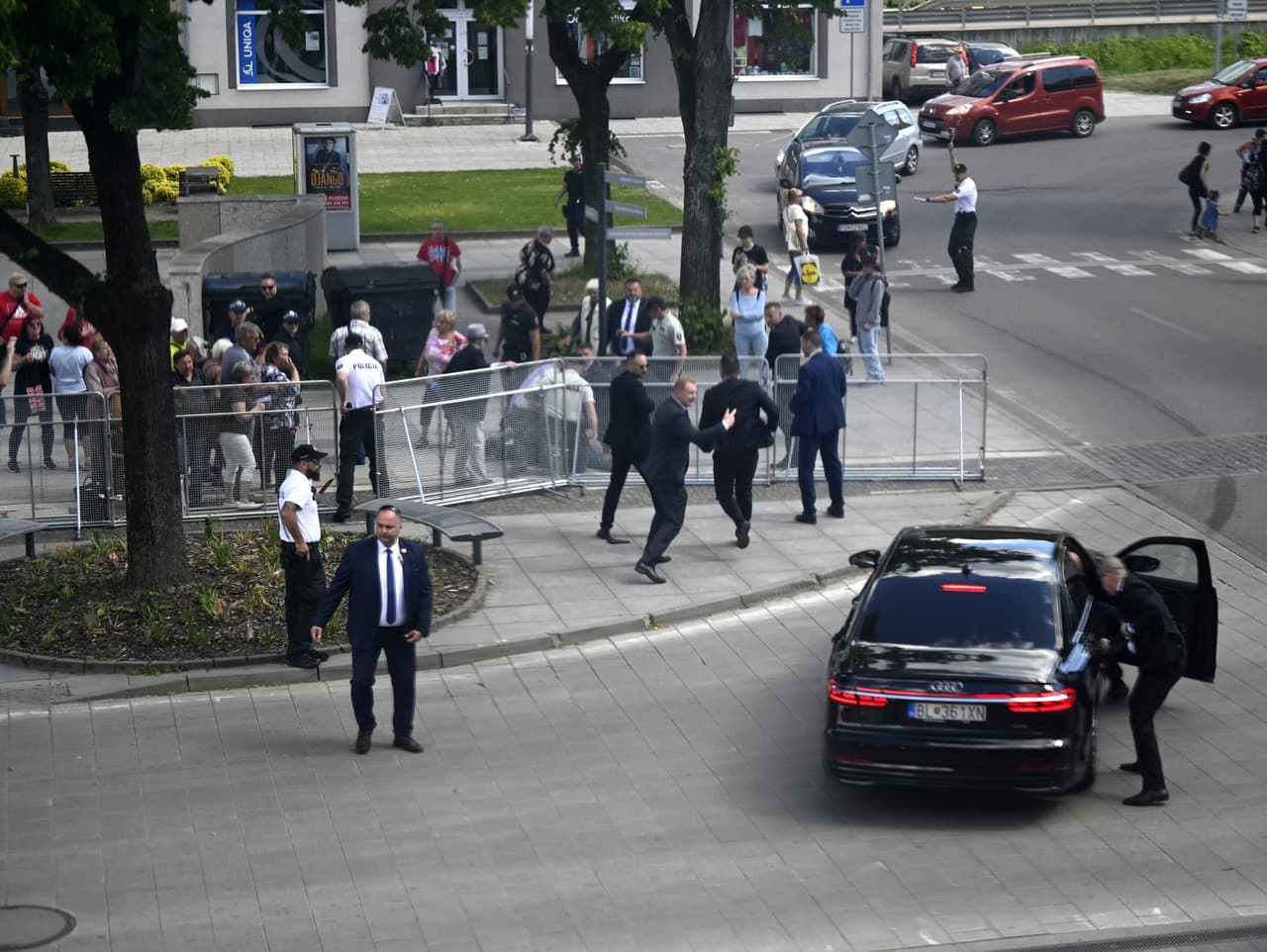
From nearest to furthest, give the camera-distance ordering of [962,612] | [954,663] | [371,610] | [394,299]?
[954,663]
[962,612]
[371,610]
[394,299]

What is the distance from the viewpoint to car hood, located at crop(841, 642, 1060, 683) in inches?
384

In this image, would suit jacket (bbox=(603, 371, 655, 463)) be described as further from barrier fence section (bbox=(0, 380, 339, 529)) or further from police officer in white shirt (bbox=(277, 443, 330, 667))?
police officer in white shirt (bbox=(277, 443, 330, 667))

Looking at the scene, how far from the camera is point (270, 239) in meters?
23.6

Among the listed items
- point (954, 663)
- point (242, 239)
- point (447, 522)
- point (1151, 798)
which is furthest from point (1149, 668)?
point (242, 239)

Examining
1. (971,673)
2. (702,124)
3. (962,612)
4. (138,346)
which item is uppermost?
(702,124)

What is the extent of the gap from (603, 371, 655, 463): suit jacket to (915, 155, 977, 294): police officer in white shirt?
1149 centimetres

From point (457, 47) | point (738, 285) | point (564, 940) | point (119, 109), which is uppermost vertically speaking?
point (457, 47)

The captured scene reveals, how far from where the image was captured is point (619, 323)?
1952 cm

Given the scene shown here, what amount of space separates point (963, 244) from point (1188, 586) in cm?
1498

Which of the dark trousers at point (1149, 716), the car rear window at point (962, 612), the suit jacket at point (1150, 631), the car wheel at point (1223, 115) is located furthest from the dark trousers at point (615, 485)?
the car wheel at point (1223, 115)

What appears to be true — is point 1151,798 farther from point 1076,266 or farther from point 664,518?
point 1076,266

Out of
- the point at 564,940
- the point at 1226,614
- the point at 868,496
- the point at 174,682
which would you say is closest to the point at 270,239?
the point at 868,496

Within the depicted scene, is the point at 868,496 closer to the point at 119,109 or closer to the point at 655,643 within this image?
the point at 655,643

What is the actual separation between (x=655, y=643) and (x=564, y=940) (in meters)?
5.03
